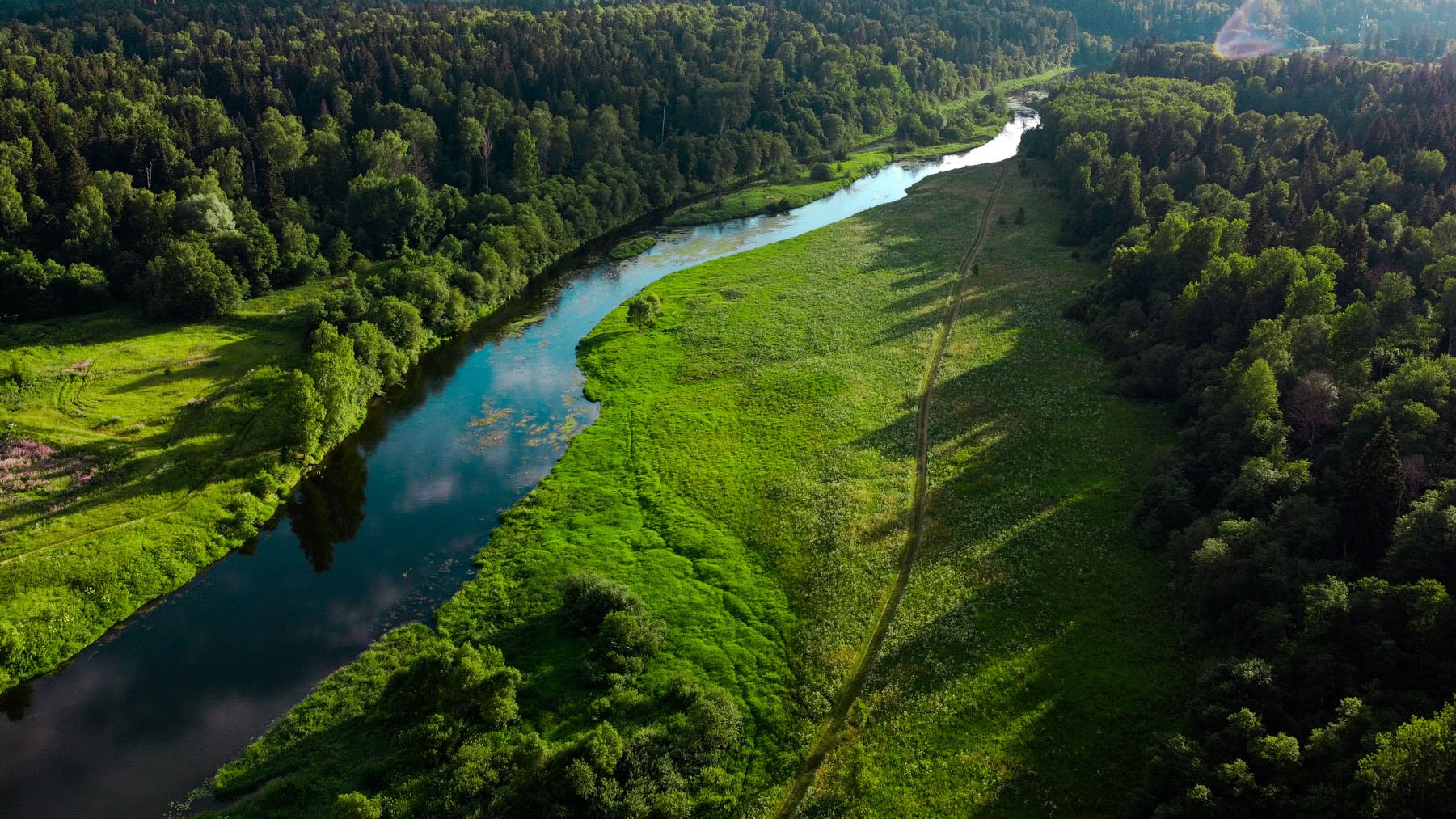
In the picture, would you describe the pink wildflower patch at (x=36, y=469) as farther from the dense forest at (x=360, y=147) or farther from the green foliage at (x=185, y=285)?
the green foliage at (x=185, y=285)

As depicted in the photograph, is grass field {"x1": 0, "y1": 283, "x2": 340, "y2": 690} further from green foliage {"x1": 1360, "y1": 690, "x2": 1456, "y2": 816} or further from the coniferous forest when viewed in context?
green foliage {"x1": 1360, "y1": 690, "x2": 1456, "y2": 816}

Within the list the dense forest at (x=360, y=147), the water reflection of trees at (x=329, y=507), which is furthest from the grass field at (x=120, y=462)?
the dense forest at (x=360, y=147)

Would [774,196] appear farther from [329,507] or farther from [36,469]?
[36,469]

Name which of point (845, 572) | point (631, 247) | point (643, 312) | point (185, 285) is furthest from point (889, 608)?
point (631, 247)

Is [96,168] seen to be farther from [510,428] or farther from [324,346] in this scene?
[510,428]

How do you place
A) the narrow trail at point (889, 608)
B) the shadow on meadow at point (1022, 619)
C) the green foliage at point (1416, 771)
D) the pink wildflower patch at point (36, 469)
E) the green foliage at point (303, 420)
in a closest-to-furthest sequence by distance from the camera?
1. the green foliage at point (1416, 771)
2. the shadow on meadow at point (1022, 619)
3. the narrow trail at point (889, 608)
4. the pink wildflower patch at point (36, 469)
5. the green foliage at point (303, 420)

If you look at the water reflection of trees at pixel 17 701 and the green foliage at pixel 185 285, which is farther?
the green foliage at pixel 185 285

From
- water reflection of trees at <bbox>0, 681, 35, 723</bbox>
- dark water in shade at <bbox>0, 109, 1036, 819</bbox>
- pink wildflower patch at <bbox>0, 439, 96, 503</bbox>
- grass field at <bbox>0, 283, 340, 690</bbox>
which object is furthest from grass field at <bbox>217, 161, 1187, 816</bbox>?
pink wildflower patch at <bbox>0, 439, 96, 503</bbox>
